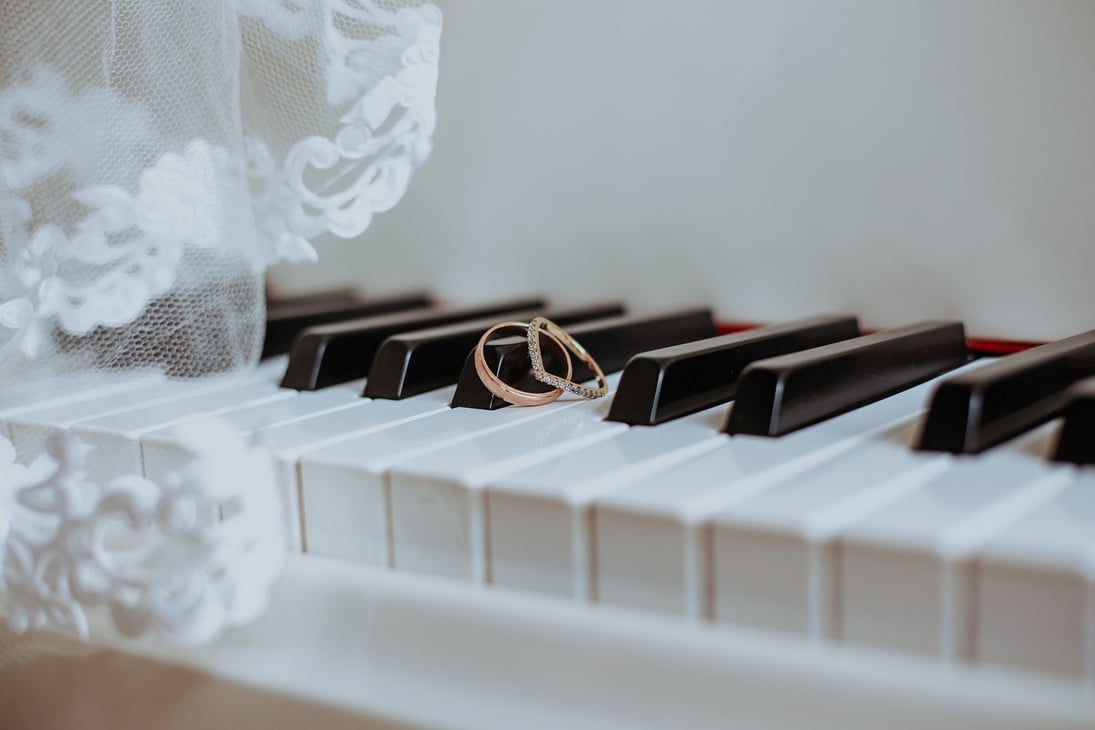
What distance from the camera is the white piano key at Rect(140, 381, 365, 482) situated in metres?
0.75

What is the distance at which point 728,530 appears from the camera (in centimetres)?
53

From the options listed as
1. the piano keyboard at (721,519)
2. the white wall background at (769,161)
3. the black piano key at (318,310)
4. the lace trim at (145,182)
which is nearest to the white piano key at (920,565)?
the piano keyboard at (721,519)

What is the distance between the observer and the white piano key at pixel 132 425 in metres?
0.78

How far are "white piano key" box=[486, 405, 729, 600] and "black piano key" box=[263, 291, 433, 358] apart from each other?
0.56 m

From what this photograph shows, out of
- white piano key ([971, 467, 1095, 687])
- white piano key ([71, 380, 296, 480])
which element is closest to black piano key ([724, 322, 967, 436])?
white piano key ([971, 467, 1095, 687])

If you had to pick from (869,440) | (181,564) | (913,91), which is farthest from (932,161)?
(181,564)

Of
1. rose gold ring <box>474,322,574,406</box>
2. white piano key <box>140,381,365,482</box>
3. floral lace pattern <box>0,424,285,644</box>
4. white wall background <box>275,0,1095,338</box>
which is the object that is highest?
white wall background <box>275,0,1095,338</box>

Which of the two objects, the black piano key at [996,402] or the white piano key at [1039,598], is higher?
the black piano key at [996,402]

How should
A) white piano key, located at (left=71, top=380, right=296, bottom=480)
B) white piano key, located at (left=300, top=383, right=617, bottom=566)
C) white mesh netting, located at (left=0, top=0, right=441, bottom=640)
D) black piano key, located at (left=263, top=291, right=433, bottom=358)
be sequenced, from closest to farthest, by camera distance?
white piano key, located at (left=300, top=383, right=617, bottom=566)
white piano key, located at (left=71, top=380, right=296, bottom=480)
white mesh netting, located at (left=0, top=0, right=441, bottom=640)
black piano key, located at (left=263, top=291, right=433, bottom=358)

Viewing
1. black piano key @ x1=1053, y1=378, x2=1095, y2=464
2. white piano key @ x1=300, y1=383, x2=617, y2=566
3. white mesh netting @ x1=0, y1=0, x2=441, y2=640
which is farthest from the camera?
white mesh netting @ x1=0, y1=0, x2=441, y2=640

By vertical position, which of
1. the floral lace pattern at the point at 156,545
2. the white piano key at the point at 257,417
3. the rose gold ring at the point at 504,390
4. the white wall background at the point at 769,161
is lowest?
the floral lace pattern at the point at 156,545

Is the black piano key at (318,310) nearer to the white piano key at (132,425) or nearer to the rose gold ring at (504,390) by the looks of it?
the white piano key at (132,425)

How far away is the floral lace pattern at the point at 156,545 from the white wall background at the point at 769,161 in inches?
22.7

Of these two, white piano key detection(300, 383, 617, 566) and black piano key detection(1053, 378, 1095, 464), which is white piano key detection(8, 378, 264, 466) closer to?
white piano key detection(300, 383, 617, 566)
